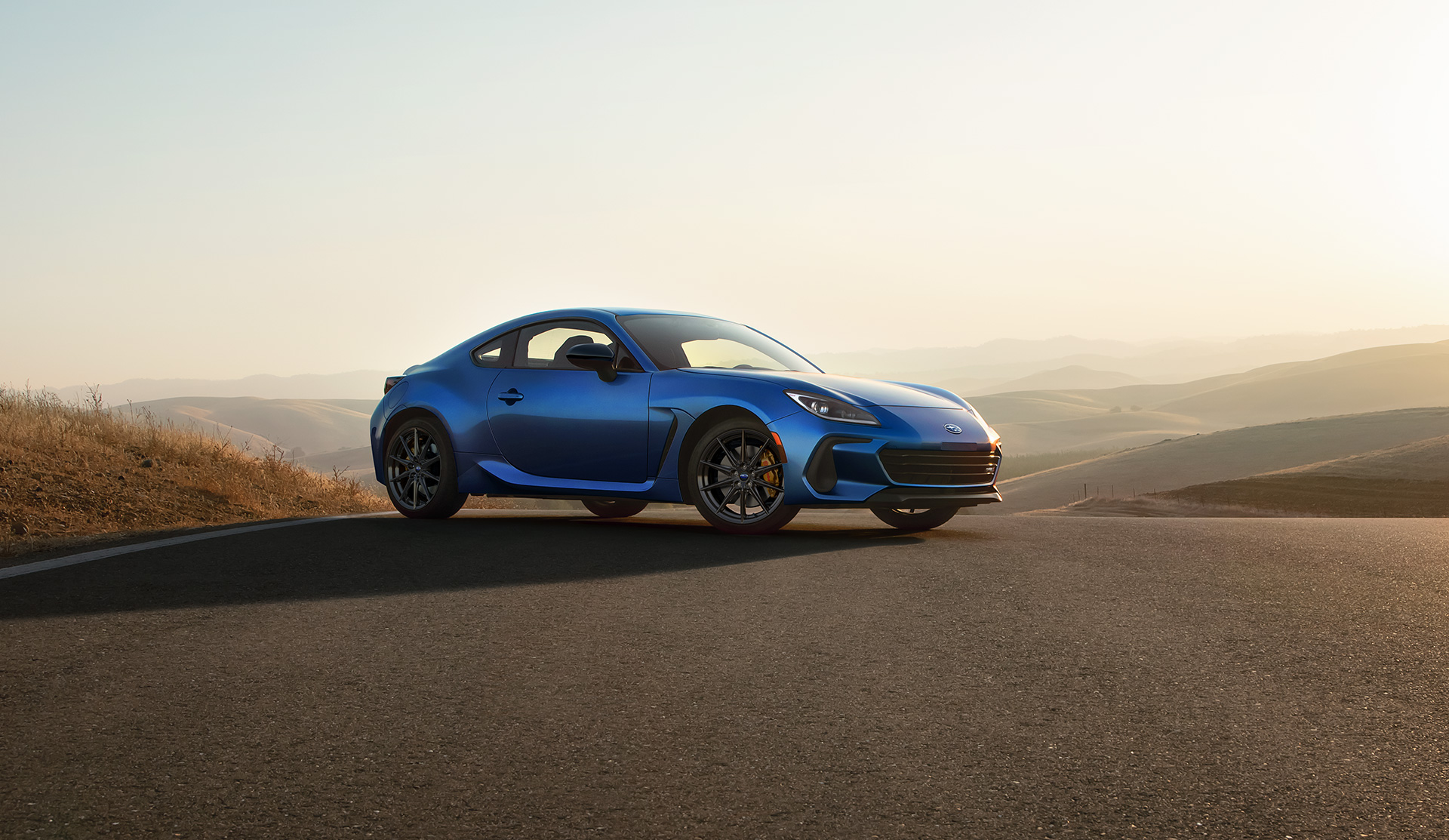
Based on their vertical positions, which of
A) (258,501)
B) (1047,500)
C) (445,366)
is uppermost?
(445,366)

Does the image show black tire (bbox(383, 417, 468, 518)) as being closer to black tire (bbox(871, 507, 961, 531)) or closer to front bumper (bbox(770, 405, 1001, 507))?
front bumper (bbox(770, 405, 1001, 507))

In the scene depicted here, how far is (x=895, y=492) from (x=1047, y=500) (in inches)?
1655

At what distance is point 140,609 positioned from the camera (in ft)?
17.8

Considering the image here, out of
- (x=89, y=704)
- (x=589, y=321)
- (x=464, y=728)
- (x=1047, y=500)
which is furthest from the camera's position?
(x=1047, y=500)

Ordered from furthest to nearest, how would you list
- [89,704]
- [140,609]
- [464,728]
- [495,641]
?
[140,609] → [495,641] → [89,704] → [464,728]

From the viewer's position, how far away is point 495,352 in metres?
9.42

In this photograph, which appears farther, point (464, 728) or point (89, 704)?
point (89, 704)

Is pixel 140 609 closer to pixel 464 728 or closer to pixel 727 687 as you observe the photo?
pixel 464 728

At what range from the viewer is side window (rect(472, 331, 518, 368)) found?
9328 mm

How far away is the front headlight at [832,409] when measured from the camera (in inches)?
302

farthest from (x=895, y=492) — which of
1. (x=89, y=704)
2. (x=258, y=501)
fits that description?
(x=258, y=501)

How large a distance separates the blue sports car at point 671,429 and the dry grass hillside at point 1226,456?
119ft

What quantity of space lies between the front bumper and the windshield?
123 cm

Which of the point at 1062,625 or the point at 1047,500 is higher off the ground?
the point at 1062,625
